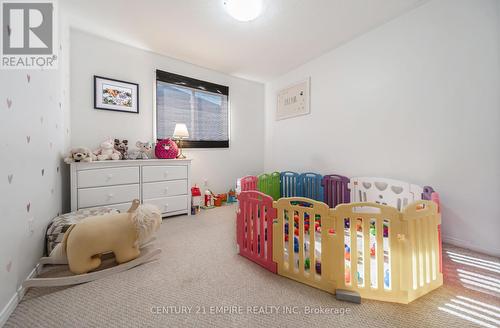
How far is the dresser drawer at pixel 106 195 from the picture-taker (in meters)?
2.11

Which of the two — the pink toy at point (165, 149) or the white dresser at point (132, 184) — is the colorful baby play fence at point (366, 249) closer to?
the white dresser at point (132, 184)

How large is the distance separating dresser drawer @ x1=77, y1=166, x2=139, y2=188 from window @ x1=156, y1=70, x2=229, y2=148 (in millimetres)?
787

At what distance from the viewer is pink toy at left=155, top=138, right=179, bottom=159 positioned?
2.77 meters

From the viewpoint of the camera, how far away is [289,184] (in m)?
3.18

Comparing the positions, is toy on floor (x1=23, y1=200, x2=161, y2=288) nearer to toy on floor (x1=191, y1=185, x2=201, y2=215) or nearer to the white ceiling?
toy on floor (x1=191, y1=185, x2=201, y2=215)

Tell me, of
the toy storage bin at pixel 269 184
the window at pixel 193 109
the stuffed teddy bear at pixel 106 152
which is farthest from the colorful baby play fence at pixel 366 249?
the window at pixel 193 109

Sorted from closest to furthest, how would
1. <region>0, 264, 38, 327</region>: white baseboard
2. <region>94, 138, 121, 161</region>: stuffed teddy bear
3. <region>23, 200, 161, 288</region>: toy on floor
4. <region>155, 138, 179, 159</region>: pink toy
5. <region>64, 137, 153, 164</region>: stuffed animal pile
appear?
<region>0, 264, 38, 327</region>: white baseboard → <region>23, 200, 161, 288</region>: toy on floor → <region>64, 137, 153, 164</region>: stuffed animal pile → <region>94, 138, 121, 161</region>: stuffed teddy bear → <region>155, 138, 179, 159</region>: pink toy

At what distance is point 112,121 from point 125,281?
6.89 feet

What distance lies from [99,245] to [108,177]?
1088 mm

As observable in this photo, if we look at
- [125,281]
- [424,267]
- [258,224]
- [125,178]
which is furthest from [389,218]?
[125,178]

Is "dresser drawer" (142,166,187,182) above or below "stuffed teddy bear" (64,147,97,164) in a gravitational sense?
below

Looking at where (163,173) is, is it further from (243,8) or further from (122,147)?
(243,8)

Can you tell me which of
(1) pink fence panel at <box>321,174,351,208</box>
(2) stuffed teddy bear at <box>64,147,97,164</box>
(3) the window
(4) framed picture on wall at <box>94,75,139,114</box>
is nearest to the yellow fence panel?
(1) pink fence panel at <box>321,174,351,208</box>
